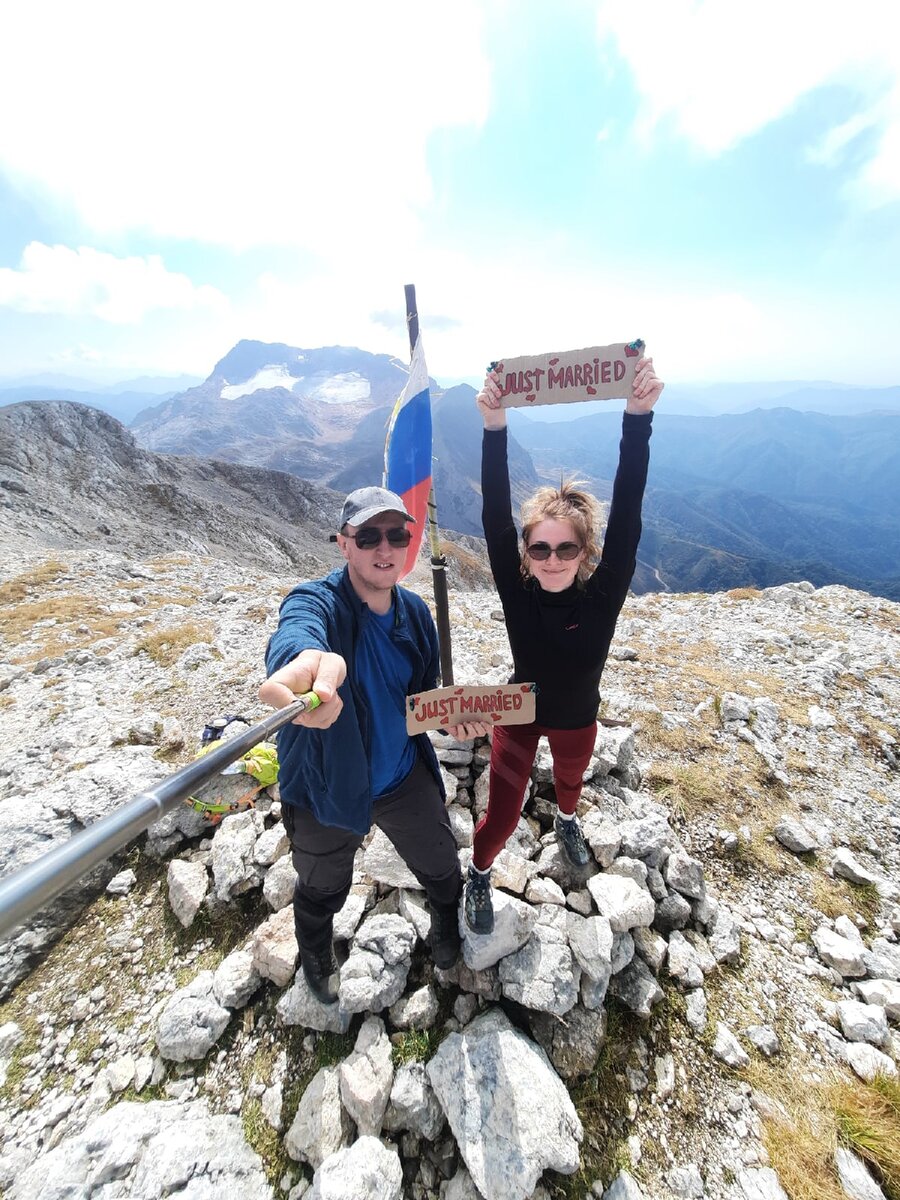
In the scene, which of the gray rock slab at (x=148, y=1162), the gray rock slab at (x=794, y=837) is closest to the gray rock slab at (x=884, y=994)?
the gray rock slab at (x=794, y=837)

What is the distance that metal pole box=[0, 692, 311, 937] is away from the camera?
1.26 m

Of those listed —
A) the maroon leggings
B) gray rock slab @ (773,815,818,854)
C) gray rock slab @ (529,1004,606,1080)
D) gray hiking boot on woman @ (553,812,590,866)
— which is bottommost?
gray rock slab @ (773,815,818,854)

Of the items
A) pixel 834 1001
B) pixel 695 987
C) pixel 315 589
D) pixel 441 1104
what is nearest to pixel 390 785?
pixel 315 589

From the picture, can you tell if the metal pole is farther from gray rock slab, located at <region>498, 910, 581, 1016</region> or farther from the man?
gray rock slab, located at <region>498, 910, 581, 1016</region>

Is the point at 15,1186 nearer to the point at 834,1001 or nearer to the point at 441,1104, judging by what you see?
the point at 441,1104

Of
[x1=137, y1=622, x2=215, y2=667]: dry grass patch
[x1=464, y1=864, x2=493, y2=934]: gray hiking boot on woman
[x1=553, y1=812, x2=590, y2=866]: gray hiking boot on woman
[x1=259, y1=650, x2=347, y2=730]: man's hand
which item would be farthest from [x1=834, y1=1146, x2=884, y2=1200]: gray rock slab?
[x1=137, y1=622, x2=215, y2=667]: dry grass patch

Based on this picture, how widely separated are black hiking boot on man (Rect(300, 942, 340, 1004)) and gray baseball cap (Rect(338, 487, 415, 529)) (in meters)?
2.99

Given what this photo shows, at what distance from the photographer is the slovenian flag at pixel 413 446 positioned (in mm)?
5375

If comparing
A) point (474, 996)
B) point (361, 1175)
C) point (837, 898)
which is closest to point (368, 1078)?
point (361, 1175)

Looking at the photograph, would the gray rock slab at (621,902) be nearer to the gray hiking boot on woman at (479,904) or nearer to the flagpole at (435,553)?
the gray hiking boot on woman at (479,904)

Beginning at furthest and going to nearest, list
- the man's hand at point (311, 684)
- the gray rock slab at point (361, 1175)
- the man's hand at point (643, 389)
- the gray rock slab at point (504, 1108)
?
the man's hand at point (643, 389), the gray rock slab at point (504, 1108), the gray rock slab at point (361, 1175), the man's hand at point (311, 684)

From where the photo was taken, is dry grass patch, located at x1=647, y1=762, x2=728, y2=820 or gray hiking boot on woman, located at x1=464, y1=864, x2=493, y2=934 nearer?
gray hiking boot on woman, located at x1=464, y1=864, x2=493, y2=934

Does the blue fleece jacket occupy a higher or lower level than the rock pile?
higher

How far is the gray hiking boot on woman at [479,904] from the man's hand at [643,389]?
3632mm
